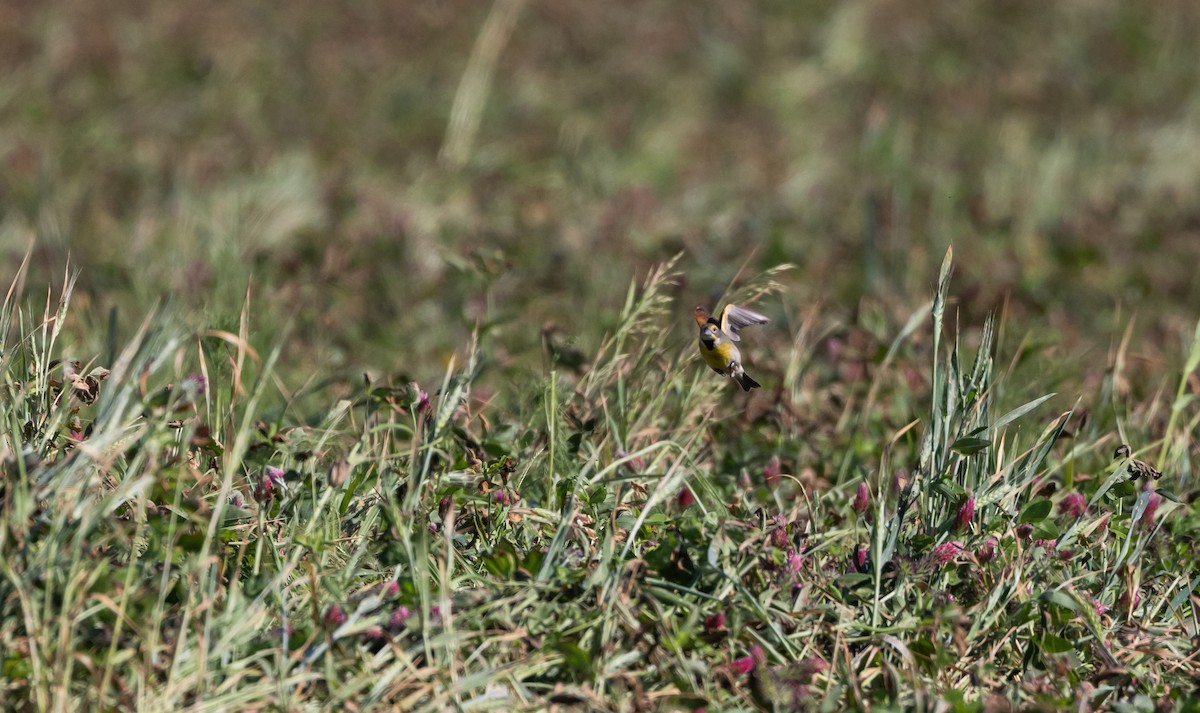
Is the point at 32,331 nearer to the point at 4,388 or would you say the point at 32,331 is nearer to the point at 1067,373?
the point at 4,388

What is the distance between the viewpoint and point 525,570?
2469 mm

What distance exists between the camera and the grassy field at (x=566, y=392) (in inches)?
90.9

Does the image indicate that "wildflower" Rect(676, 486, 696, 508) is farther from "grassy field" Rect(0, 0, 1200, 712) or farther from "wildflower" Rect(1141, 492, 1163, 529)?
"wildflower" Rect(1141, 492, 1163, 529)

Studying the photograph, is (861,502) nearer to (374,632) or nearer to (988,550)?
(988,550)

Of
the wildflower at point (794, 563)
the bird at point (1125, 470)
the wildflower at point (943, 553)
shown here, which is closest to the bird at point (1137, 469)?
the bird at point (1125, 470)

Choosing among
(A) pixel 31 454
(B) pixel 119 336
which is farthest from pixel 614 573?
(B) pixel 119 336

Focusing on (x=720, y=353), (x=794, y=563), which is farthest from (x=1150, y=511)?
(x=720, y=353)

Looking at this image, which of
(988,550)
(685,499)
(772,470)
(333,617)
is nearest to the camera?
(333,617)

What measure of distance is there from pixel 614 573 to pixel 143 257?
12.5 ft

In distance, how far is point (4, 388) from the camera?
2717 mm

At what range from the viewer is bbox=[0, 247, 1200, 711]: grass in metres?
2.22

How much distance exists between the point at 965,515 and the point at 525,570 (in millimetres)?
860

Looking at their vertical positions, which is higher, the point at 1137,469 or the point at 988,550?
the point at 1137,469

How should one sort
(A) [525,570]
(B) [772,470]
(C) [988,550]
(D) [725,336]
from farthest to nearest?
(B) [772,470] → (D) [725,336] → (C) [988,550] → (A) [525,570]
